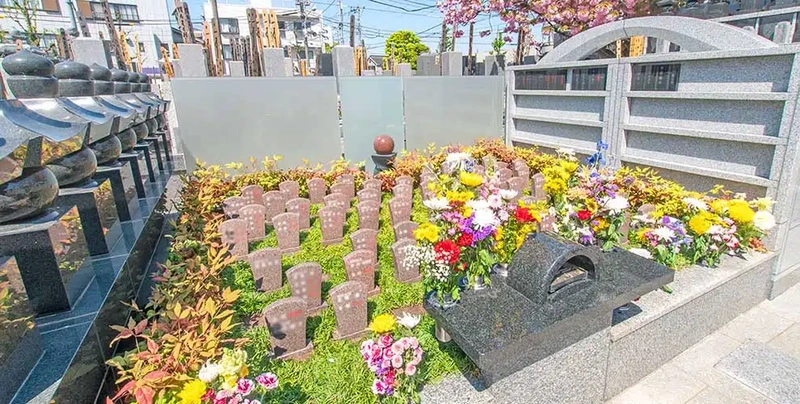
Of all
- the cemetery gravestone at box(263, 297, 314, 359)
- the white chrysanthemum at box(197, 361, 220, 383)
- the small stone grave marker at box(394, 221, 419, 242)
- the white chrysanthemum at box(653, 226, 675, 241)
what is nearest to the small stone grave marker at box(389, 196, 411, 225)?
the small stone grave marker at box(394, 221, 419, 242)

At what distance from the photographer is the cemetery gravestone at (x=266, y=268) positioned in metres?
3.79

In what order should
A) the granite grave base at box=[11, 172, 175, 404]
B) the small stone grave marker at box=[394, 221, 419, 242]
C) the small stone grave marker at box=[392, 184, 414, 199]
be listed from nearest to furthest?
1. the granite grave base at box=[11, 172, 175, 404]
2. the small stone grave marker at box=[394, 221, 419, 242]
3. the small stone grave marker at box=[392, 184, 414, 199]

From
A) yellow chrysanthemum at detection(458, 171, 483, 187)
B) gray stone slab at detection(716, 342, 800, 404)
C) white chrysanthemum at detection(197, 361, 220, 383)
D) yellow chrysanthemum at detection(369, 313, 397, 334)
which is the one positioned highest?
yellow chrysanthemum at detection(458, 171, 483, 187)

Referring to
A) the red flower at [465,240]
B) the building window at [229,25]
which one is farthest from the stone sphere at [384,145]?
the building window at [229,25]

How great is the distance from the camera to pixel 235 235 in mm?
4465

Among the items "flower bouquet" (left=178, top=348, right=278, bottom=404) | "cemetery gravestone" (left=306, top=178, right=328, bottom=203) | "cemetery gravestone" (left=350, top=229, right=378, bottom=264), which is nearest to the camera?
"flower bouquet" (left=178, top=348, right=278, bottom=404)

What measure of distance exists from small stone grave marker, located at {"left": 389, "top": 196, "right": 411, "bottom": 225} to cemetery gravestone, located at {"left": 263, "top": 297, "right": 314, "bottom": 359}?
2523mm

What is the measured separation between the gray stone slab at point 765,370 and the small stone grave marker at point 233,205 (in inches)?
218

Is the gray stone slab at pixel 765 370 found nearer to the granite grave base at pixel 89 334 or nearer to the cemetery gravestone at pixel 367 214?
the cemetery gravestone at pixel 367 214

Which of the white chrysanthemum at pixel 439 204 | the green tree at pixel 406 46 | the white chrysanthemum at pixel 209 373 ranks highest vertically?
the green tree at pixel 406 46

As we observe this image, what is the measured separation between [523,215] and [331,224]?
2967 millimetres

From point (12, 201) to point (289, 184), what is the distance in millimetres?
4452

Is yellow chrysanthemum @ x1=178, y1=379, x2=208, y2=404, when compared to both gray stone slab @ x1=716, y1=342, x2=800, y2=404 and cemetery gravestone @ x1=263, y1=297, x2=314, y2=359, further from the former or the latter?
gray stone slab @ x1=716, y1=342, x2=800, y2=404

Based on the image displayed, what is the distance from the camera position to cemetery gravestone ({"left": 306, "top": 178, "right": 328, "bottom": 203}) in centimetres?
655
